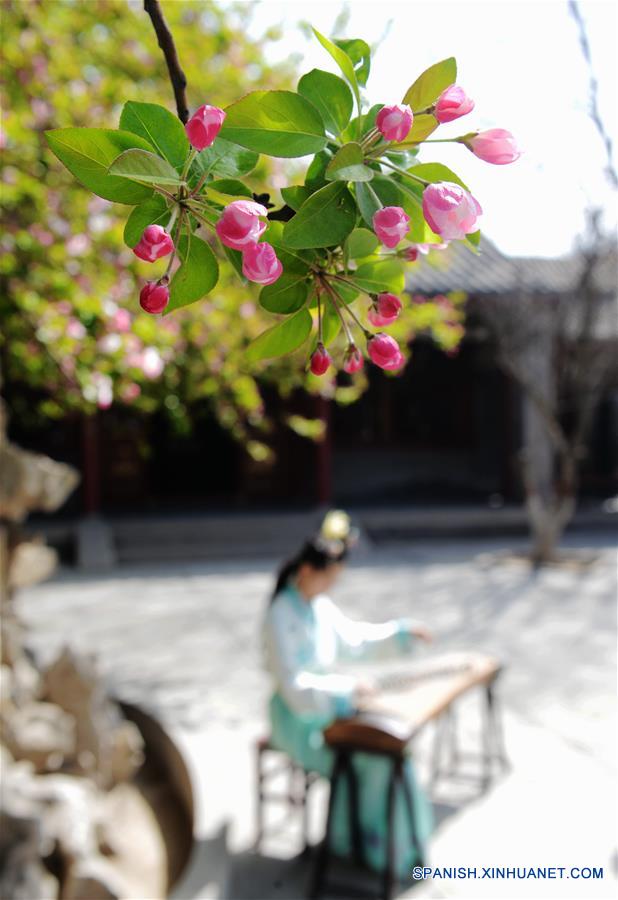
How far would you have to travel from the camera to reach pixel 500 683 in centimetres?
Answer: 486

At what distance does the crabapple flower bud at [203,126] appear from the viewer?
52cm

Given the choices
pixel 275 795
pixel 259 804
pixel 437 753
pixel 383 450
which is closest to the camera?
pixel 259 804

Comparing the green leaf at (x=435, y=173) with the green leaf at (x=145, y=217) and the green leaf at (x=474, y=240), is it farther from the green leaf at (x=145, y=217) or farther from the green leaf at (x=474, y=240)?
the green leaf at (x=145, y=217)

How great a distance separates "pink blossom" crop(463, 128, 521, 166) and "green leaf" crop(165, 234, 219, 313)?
0.66 feet

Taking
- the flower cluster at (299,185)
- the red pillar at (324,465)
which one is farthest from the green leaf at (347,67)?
the red pillar at (324,465)

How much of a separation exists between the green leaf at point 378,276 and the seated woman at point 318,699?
7.08 feet

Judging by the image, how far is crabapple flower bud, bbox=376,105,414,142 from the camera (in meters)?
0.54

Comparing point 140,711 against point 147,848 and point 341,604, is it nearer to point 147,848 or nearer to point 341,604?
point 147,848

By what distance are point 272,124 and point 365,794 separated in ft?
8.42

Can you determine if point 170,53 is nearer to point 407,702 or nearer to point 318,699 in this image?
point 318,699

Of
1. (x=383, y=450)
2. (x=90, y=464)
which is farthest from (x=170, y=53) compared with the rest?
(x=383, y=450)

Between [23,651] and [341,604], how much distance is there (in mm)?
3759

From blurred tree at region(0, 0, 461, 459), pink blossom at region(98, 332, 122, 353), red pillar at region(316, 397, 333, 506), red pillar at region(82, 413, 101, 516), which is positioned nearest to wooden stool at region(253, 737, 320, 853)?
blurred tree at region(0, 0, 461, 459)

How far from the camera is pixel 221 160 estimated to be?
56 cm
